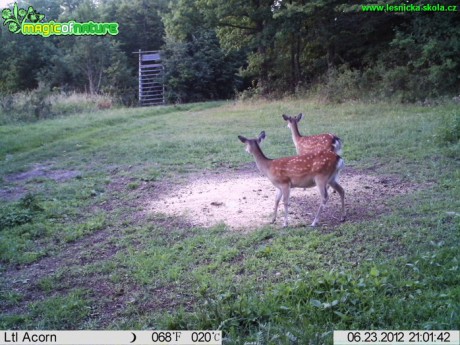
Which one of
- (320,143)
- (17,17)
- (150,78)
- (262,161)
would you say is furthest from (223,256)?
(150,78)

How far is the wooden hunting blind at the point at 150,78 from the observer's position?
23.2 m

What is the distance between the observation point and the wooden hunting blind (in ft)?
76.2

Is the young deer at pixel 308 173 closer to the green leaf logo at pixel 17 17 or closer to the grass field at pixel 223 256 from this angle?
the grass field at pixel 223 256

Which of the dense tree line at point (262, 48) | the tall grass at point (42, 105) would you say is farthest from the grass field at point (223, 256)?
the dense tree line at point (262, 48)

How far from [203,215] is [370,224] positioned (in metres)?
2.11

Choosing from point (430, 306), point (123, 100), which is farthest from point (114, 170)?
point (123, 100)

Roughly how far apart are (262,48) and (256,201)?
17.2 metres

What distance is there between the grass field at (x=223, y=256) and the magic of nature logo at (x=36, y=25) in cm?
440

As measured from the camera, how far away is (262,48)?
75.2 ft

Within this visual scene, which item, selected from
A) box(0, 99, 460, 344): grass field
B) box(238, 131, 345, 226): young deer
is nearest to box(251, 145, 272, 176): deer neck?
box(238, 131, 345, 226): young deer

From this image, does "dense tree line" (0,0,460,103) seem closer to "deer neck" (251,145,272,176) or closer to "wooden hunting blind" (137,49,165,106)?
"wooden hunting blind" (137,49,165,106)

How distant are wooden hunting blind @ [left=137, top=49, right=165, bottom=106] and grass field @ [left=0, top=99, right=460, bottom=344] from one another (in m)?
13.4

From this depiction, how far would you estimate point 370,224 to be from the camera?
5488mm

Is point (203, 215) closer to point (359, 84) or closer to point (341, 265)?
point (341, 265)
